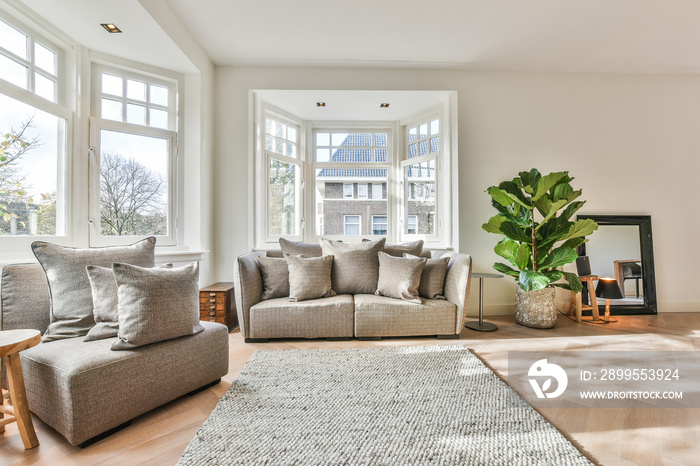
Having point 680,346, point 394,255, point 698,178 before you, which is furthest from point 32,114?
point 698,178

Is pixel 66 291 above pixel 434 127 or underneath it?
underneath

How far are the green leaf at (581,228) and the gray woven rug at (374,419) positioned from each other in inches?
69.9

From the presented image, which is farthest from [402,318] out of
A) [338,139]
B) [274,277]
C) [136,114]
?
[136,114]

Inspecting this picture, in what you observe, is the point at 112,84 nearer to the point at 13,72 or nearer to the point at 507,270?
the point at 13,72

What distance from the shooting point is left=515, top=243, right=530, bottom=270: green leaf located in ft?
11.0

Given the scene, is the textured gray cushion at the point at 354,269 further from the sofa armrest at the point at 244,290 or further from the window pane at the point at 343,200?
the window pane at the point at 343,200

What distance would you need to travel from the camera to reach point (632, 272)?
4012mm

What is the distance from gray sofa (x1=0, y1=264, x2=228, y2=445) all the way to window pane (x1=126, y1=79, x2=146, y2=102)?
6.71 ft

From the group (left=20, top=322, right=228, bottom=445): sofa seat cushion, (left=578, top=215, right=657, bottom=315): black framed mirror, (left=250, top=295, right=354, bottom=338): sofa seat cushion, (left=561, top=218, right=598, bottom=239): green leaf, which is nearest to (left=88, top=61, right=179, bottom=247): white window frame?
(left=250, top=295, right=354, bottom=338): sofa seat cushion

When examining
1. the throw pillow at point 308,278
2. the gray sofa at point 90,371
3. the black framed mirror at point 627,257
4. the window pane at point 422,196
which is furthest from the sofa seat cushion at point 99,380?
the black framed mirror at point 627,257

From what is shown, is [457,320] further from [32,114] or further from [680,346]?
[32,114]

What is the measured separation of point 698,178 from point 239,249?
5522 millimetres

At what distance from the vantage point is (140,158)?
10.8ft

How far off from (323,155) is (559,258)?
3.00 metres
